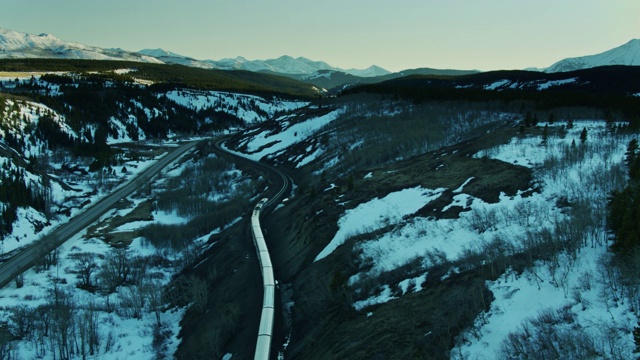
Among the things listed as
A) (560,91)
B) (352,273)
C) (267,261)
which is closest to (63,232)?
(267,261)

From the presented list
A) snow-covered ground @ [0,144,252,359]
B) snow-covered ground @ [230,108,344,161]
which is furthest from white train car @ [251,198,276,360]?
snow-covered ground @ [230,108,344,161]

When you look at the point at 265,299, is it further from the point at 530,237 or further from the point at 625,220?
the point at 625,220

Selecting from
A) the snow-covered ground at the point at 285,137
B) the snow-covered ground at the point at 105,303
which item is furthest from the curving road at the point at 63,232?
the snow-covered ground at the point at 285,137

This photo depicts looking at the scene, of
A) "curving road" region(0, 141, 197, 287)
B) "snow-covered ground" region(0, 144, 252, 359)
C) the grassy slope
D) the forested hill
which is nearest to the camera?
the grassy slope

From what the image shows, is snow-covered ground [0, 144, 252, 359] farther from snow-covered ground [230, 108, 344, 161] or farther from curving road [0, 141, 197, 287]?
snow-covered ground [230, 108, 344, 161]

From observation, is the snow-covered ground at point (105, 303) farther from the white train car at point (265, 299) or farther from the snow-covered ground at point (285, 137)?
the snow-covered ground at point (285, 137)

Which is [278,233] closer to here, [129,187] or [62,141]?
[129,187]

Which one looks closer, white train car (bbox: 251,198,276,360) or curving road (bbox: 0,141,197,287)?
white train car (bbox: 251,198,276,360)
